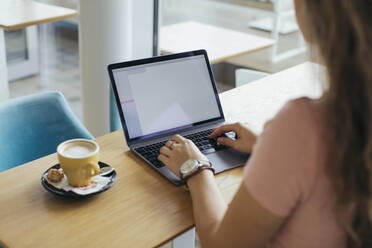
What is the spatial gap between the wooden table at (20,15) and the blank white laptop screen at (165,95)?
176cm

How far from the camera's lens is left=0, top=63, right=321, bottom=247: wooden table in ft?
3.18

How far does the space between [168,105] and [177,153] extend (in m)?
0.22

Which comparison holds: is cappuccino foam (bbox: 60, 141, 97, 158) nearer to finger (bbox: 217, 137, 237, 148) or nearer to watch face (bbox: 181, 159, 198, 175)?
watch face (bbox: 181, 159, 198, 175)

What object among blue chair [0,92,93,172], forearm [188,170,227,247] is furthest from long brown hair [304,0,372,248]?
blue chair [0,92,93,172]

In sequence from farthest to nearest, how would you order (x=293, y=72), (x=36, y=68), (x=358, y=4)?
(x=36, y=68) < (x=293, y=72) < (x=358, y=4)

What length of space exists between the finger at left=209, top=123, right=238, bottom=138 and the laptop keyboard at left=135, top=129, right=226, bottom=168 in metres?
0.02

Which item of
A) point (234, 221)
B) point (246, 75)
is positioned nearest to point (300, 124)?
point (234, 221)

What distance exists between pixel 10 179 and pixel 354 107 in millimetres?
824

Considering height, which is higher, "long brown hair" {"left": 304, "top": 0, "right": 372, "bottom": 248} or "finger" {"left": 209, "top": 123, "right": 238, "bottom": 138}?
"long brown hair" {"left": 304, "top": 0, "right": 372, "bottom": 248}

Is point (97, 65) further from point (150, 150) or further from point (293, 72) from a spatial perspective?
point (150, 150)

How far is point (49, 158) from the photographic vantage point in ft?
4.11

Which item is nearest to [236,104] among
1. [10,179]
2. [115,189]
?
[115,189]

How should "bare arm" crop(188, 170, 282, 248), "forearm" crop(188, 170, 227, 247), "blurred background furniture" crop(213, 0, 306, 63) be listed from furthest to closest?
"blurred background furniture" crop(213, 0, 306, 63) < "forearm" crop(188, 170, 227, 247) < "bare arm" crop(188, 170, 282, 248)

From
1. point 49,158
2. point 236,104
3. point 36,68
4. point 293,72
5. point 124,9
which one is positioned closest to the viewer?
point 49,158
